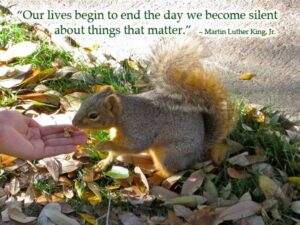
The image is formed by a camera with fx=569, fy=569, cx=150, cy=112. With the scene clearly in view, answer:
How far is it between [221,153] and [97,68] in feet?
2.66

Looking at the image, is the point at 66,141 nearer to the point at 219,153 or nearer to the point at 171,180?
the point at 171,180

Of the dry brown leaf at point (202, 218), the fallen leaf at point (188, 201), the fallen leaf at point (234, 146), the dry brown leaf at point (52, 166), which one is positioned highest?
the fallen leaf at point (234, 146)

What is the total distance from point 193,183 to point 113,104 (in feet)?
1.38

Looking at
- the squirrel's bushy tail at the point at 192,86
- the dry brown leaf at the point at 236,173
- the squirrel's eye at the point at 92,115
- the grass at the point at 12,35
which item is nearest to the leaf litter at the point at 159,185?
the dry brown leaf at the point at 236,173

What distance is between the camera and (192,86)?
7.02ft

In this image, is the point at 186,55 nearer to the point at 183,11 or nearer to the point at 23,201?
the point at 23,201

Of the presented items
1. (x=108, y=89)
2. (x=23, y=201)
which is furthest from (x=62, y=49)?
(x=23, y=201)

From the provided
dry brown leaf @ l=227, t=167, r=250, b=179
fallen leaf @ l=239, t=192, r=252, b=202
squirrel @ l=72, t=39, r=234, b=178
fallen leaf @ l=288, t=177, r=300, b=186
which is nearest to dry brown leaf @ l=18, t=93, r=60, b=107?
squirrel @ l=72, t=39, r=234, b=178

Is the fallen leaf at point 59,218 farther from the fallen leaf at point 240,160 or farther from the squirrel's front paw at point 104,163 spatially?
the fallen leaf at point 240,160

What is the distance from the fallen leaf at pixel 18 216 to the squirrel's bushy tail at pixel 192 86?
672 mm

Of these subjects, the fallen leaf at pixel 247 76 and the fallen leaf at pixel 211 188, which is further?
the fallen leaf at pixel 247 76

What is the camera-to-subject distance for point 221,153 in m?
2.21

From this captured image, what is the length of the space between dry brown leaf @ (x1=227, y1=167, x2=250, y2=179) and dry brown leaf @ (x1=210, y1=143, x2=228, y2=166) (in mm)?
53

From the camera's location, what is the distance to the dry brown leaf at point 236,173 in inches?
84.0
